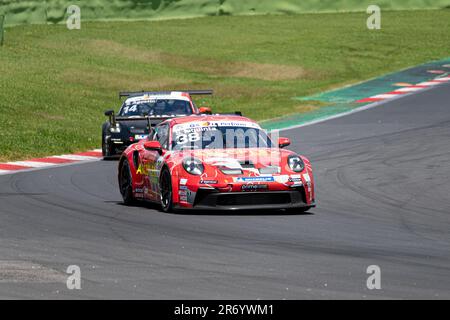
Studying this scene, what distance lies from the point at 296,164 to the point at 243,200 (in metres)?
0.82

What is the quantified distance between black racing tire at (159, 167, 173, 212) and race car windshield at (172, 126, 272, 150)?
568 mm

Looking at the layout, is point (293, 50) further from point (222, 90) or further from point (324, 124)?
point (324, 124)

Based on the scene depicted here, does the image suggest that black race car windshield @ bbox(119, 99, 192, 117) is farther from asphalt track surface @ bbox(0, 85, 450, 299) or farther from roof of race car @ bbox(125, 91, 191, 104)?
asphalt track surface @ bbox(0, 85, 450, 299)

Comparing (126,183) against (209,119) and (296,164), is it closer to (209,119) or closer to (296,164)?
(209,119)

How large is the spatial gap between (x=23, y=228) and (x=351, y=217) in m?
3.70

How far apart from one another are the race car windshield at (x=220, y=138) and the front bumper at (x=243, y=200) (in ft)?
3.71

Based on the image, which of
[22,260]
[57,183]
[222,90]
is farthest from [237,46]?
[22,260]

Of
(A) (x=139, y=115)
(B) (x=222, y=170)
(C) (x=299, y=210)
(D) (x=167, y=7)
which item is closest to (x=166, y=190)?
(B) (x=222, y=170)

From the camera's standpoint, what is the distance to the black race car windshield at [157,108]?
24422 millimetres

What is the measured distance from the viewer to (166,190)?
574 inches

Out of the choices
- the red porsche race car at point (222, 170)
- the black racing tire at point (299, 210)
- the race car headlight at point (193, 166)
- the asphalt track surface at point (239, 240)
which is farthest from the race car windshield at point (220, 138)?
the black racing tire at point (299, 210)

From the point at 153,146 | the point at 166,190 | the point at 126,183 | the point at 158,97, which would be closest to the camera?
the point at 166,190

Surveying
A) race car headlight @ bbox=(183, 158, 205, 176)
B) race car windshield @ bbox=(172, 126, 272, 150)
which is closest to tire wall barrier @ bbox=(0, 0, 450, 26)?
race car windshield @ bbox=(172, 126, 272, 150)

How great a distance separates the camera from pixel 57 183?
61.0 ft
